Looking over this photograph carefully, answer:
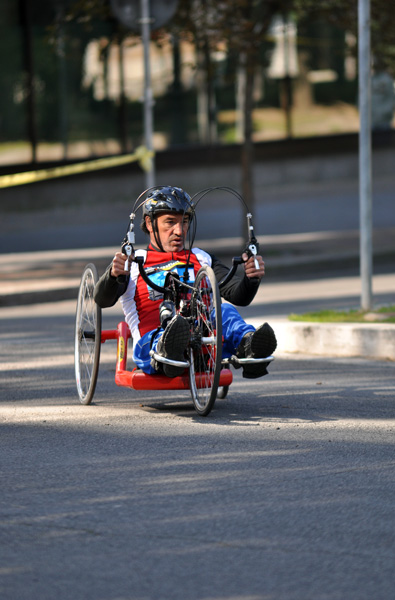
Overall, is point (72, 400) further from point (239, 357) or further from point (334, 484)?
point (334, 484)

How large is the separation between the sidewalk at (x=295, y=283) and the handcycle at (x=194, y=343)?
2.12 metres

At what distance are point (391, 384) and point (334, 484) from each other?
284 cm

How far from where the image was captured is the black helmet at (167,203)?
719 cm

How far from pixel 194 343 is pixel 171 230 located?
2.75ft

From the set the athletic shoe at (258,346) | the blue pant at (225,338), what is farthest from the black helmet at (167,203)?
the athletic shoe at (258,346)

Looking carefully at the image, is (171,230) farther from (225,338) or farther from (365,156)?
(365,156)

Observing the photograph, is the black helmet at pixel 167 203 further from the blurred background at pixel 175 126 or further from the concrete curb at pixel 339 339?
the blurred background at pixel 175 126

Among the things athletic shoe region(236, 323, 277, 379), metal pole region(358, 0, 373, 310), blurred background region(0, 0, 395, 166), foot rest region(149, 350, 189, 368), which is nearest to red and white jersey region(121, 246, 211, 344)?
foot rest region(149, 350, 189, 368)

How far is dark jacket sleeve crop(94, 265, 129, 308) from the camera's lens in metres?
6.93

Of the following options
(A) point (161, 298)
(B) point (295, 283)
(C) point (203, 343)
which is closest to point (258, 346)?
(C) point (203, 343)

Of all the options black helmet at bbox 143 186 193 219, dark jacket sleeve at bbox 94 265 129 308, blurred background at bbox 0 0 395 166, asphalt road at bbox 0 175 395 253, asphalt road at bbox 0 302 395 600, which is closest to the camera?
asphalt road at bbox 0 302 395 600

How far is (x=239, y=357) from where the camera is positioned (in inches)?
270

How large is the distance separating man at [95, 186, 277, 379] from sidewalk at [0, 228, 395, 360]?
2220 mm

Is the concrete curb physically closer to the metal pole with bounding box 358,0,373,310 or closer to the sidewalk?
the sidewalk
